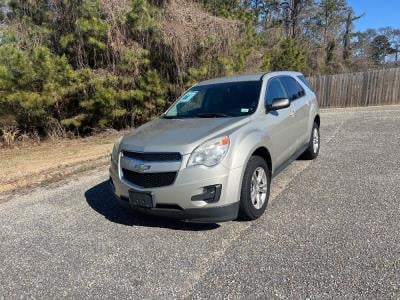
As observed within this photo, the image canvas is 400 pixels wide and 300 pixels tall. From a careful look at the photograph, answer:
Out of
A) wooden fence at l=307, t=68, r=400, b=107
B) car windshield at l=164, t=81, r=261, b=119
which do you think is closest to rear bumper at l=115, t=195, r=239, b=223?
car windshield at l=164, t=81, r=261, b=119

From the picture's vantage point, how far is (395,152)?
22.9 ft

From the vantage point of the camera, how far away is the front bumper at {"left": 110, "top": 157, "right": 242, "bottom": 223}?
12.1ft

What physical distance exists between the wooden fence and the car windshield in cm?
1512

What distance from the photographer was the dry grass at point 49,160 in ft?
23.3

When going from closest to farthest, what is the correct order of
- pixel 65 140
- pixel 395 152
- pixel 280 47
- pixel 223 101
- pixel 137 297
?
pixel 137 297 → pixel 223 101 → pixel 395 152 → pixel 65 140 → pixel 280 47

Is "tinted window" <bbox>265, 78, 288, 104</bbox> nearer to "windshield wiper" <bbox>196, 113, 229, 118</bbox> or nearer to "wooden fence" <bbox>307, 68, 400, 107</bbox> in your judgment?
"windshield wiper" <bbox>196, 113, 229, 118</bbox>

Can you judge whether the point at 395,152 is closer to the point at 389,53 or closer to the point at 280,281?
the point at 280,281

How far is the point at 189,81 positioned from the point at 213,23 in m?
2.15

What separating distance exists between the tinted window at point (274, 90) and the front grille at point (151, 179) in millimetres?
1989

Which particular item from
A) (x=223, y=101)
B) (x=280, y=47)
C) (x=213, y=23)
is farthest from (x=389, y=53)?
(x=223, y=101)

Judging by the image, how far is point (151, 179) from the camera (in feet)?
12.7

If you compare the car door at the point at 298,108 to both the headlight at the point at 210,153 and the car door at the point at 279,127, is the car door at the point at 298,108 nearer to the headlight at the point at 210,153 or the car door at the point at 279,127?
the car door at the point at 279,127

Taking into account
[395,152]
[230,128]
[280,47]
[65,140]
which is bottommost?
[65,140]

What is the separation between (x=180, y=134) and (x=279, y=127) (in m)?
1.58
